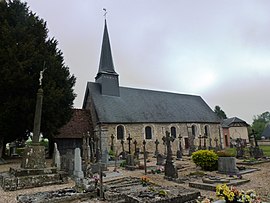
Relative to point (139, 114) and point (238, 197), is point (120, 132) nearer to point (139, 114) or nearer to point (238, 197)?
point (139, 114)

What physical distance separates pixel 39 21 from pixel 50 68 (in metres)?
3.76

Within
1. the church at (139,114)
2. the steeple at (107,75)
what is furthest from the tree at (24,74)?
the steeple at (107,75)

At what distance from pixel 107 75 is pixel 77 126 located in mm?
6698

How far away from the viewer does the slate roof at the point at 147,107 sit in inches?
844

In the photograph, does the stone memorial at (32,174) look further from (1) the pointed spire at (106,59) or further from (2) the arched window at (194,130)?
(2) the arched window at (194,130)

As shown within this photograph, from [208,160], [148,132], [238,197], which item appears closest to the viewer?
[238,197]

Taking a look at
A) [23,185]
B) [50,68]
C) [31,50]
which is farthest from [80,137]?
[23,185]

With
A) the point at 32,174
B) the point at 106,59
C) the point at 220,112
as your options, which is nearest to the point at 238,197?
the point at 32,174

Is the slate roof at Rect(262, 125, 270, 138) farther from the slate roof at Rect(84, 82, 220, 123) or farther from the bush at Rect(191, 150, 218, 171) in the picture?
the bush at Rect(191, 150, 218, 171)

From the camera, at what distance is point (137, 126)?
2202 cm

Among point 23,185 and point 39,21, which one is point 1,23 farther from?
point 23,185

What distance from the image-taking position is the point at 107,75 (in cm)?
2386

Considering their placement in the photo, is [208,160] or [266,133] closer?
[208,160]

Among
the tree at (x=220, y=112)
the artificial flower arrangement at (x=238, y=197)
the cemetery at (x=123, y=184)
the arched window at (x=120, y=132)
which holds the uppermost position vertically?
the tree at (x=220, y=112)
